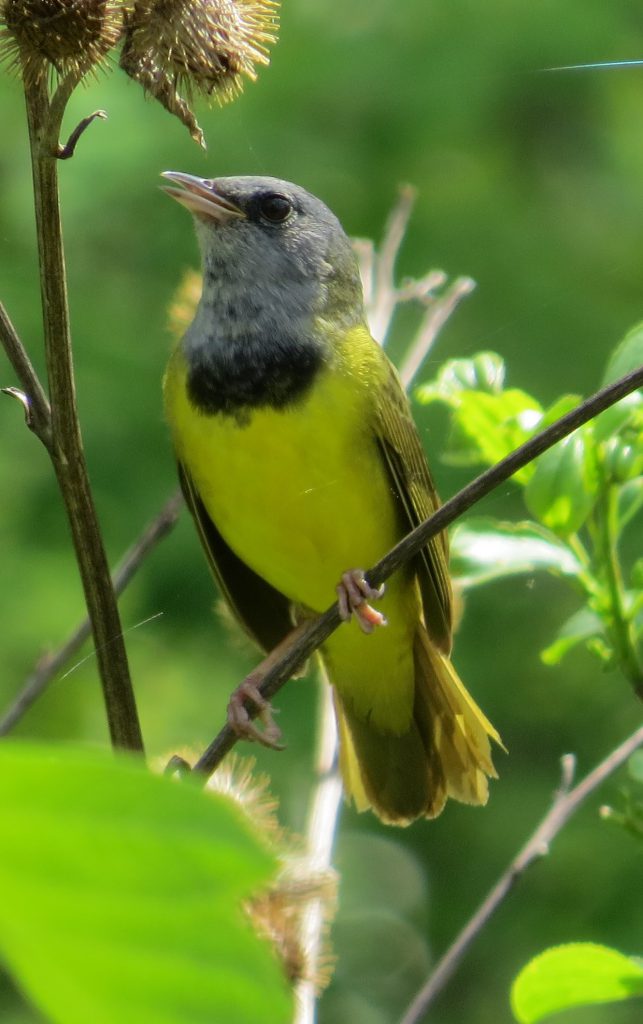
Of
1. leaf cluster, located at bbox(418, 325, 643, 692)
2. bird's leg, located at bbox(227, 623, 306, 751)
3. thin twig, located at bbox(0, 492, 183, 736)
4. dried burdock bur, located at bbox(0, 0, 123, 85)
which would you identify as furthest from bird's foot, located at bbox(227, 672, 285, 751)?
dried burdock bur, located at bbox(0, 0, 123, 85)

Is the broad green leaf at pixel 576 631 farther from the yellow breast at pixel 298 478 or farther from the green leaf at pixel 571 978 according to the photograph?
the yellow breast at pixel 298 478

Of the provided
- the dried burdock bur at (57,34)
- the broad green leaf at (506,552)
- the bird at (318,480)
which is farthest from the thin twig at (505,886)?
the dried burdock bur at (57,34)

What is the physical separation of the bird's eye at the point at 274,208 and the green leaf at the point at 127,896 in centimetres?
333

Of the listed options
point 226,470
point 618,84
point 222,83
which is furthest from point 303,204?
point 618,84

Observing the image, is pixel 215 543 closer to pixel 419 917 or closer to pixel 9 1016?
pixel 9 1016

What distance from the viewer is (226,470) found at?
128 inches

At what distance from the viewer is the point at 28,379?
1.91m

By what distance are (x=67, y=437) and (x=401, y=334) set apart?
5016 millimetres

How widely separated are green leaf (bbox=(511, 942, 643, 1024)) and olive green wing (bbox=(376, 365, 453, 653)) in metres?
1.55

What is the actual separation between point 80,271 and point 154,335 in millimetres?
678

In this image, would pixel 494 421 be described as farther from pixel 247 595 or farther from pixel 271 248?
pixel 247 595

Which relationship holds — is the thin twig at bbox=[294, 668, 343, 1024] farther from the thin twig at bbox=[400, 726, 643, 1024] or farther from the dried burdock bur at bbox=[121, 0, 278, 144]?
the dried burdock bur at bbox=[121, 0, 278, 144]

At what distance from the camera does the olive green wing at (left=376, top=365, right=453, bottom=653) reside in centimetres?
335

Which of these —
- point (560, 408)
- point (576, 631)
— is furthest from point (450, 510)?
point (576, 631)
